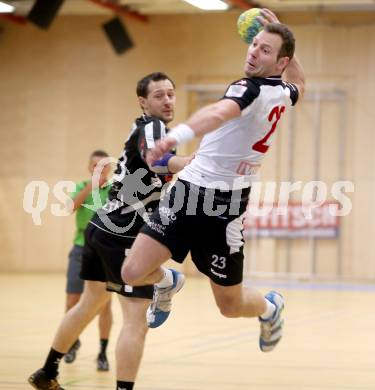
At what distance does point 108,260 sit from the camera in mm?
6176

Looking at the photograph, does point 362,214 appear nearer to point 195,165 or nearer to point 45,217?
point 45,217

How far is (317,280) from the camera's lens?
17.4 metres

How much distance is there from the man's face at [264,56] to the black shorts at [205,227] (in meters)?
0.76

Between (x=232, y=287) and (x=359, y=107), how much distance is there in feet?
40.9

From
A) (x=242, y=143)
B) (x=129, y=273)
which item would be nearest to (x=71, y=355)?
(x=129, y=273)

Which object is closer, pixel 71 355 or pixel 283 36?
pixel 283 36

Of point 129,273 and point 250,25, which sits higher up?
point 250,25

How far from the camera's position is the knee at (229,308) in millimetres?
5773

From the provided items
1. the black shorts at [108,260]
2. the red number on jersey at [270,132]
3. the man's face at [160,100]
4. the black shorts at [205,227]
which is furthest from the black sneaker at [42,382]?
the red number on jersey at [270,132]

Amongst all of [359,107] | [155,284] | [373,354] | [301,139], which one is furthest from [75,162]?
[155,284]

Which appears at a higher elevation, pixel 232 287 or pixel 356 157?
pixel 356 157

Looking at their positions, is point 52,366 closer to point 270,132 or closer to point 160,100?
point 160,100

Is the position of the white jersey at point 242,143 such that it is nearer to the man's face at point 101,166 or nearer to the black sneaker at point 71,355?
the man's face at point 101,166

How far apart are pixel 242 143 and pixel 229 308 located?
1.13m
